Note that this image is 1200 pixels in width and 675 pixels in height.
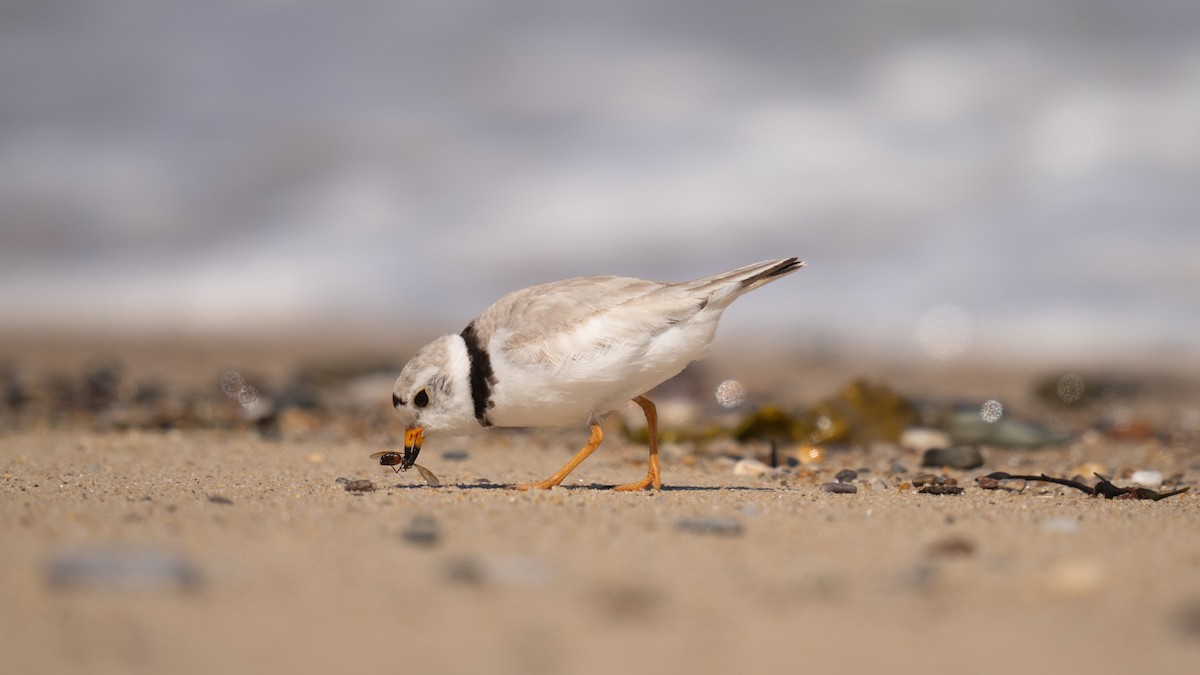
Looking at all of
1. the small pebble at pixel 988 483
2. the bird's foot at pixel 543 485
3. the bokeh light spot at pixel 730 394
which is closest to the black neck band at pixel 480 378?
the bird's foot at pixel 543 485

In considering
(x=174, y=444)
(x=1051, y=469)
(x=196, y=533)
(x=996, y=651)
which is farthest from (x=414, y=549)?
(x=1051, y=469)

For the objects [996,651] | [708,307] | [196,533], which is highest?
[708,307]

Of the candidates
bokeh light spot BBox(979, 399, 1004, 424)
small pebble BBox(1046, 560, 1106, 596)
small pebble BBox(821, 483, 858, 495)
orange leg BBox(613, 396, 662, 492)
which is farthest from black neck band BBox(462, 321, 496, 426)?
bokeh light spot BBox(979, 399, 1004, 424)

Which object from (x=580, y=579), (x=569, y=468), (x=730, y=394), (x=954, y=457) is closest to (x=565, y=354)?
(x=569, y=468)

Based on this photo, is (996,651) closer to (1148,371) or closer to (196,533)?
(196,533)

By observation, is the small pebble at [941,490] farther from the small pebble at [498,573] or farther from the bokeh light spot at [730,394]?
the bokeh light spot at [730,394]

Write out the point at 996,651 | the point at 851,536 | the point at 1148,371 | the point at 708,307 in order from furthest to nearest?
the point at 1148,371, the point at 708,307, the point at 851,536, the point at 996,651

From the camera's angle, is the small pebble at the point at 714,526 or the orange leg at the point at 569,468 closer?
the small pebble at the point at 714,526
